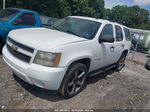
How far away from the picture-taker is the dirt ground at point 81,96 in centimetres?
281

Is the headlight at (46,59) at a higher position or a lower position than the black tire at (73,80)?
higher

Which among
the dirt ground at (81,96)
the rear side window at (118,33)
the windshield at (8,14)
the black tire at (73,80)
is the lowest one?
the dirt ground at (81,96)

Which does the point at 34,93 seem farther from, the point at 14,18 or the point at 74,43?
the point at 14,18

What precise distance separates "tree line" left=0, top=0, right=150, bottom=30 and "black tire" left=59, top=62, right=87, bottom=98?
19079mm

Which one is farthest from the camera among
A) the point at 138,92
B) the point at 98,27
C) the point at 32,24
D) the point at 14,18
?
the point at 32,24

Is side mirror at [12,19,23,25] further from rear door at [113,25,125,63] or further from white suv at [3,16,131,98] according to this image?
rear door at [113,25,125,63]

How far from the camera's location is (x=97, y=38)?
3391mm

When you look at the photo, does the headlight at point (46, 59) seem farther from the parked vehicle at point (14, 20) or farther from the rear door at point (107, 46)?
the parked vehicle at point (14, 20)

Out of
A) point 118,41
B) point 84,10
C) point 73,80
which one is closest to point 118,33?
point 118,41

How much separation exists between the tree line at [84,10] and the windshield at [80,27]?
1781cm

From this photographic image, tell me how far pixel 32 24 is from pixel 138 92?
15.9 feet

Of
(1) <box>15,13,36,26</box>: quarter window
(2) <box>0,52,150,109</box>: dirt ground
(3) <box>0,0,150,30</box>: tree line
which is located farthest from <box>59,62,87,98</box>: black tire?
(3) <box>0,0,150,30</box>: tree line

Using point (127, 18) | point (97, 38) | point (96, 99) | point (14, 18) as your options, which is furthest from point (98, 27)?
point (127, 18)

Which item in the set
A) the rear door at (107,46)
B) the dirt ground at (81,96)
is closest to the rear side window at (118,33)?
the rear door at (107,46)
